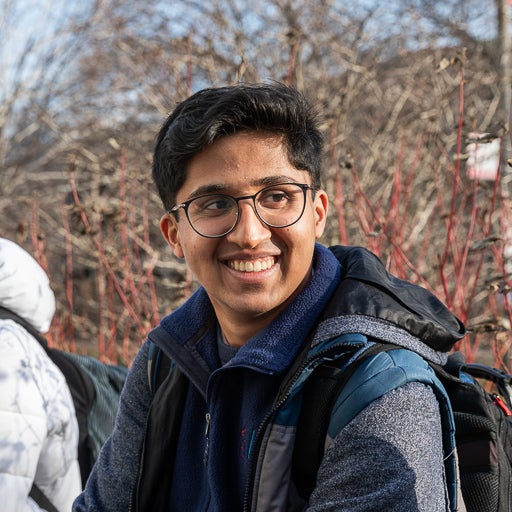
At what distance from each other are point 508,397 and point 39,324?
1.59m

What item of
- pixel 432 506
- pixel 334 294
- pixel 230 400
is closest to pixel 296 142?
pixel 334 294

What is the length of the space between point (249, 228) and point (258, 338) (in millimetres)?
254

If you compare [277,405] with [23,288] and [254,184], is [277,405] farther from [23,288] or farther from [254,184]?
[23,288]

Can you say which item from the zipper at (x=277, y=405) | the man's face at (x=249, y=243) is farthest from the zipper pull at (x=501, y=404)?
the man's face at (x=249, y=243)

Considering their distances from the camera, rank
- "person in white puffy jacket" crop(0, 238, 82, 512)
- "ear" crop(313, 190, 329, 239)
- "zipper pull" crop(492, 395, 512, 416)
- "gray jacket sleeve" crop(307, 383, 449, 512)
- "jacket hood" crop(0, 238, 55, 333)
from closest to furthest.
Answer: "gray jacket sleeve" crop(307, 383, 449, 512)
"zipper pull" crop(492, 395, 512, 416)
"ear" crop(313, 190, 329, 239)
"person in white puffy jacket" crop(0, 238, 82, 512)
"jacket hood" crop(0, 238, 55, 333)

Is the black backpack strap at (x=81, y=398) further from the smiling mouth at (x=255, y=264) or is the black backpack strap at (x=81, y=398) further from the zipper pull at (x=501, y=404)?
the zipper pull at (x=501, y=404)

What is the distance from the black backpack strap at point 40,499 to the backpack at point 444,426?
118 centimetres

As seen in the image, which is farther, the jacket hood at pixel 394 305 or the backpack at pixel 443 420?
the jacket hood at pixel 394 305

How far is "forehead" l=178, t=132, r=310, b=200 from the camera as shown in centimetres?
179

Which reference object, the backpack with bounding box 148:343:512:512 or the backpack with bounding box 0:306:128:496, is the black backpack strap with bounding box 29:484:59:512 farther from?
the backpack with bounding box 148:343:512:512

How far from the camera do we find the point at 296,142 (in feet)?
6.19

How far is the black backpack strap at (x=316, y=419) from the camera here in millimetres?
1527

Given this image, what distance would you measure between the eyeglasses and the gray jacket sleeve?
0.54 metres

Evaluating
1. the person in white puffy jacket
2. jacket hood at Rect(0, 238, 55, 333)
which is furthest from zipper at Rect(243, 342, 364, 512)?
jacket hood at Rect(0, 238, 55, 333)
